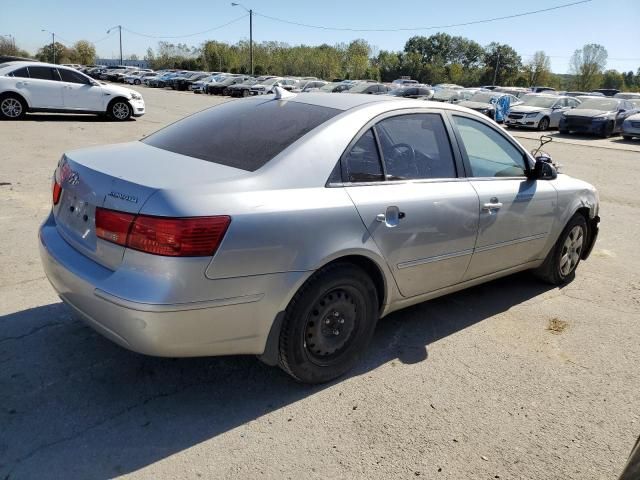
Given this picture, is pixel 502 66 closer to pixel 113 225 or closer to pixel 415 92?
pixel 415 92

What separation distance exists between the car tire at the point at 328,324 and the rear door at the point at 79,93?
49.3ft

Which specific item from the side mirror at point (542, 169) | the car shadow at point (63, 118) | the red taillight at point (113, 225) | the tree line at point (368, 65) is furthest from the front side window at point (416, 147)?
the tree line at point (368, 65)

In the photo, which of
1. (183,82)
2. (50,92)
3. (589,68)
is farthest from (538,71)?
(50,92)

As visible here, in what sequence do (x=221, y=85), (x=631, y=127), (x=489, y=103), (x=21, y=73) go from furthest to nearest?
(x=221, y=85)
(x=489, y=103)
(x=631, y=127)
(x=21, y=73)

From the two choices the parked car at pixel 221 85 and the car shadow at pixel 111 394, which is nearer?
the car shadow at pixel 111 394

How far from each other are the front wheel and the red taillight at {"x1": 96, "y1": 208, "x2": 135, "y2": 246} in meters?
15.1

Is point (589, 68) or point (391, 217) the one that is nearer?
point (391, 217)

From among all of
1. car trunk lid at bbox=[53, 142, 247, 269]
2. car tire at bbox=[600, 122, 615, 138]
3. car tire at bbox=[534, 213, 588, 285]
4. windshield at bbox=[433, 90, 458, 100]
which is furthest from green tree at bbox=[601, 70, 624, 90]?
car trunk lid at bbox=[53, 142, 247, 269]

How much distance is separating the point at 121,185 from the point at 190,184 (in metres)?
0.34

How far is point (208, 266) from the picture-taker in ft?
8.09

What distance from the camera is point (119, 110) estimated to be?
16422mm

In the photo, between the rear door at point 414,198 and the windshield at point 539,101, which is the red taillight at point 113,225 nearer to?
the rear door at point 414,198

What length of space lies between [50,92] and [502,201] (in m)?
14.9

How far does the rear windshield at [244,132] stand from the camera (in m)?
3.02
